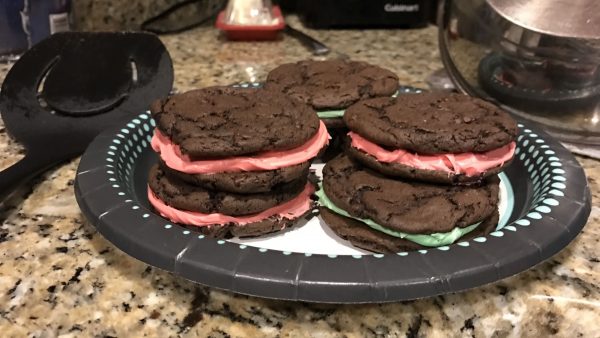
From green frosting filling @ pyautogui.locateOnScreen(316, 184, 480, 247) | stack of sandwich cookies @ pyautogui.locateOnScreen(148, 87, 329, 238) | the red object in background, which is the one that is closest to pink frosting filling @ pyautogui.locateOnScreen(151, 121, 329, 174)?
stack of sandwich cookies @ pyautogui.locateOnScreen(148, 87, 329, 238)

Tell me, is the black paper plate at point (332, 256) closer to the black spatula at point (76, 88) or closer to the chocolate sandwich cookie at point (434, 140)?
the chocolate sandwich cookie at point (434, 140)

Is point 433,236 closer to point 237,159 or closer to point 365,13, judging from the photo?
point 237,159

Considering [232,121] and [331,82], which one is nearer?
[232,121]

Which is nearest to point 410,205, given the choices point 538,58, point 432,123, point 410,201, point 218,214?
point 410,201

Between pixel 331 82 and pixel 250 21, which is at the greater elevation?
pixel 331 82

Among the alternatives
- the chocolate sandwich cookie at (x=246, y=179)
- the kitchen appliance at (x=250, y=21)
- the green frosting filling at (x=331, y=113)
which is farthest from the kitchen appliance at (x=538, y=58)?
the kitchen appliance at (x=250, y=21)

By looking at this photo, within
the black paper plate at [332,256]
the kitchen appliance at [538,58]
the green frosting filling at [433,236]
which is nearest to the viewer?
the black paper plate at [332,256]

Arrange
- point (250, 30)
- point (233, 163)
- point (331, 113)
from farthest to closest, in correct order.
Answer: point (250, 30) < point (331, 113) < point (233, 163)

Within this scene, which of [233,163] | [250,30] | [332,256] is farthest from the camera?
[250,30]
